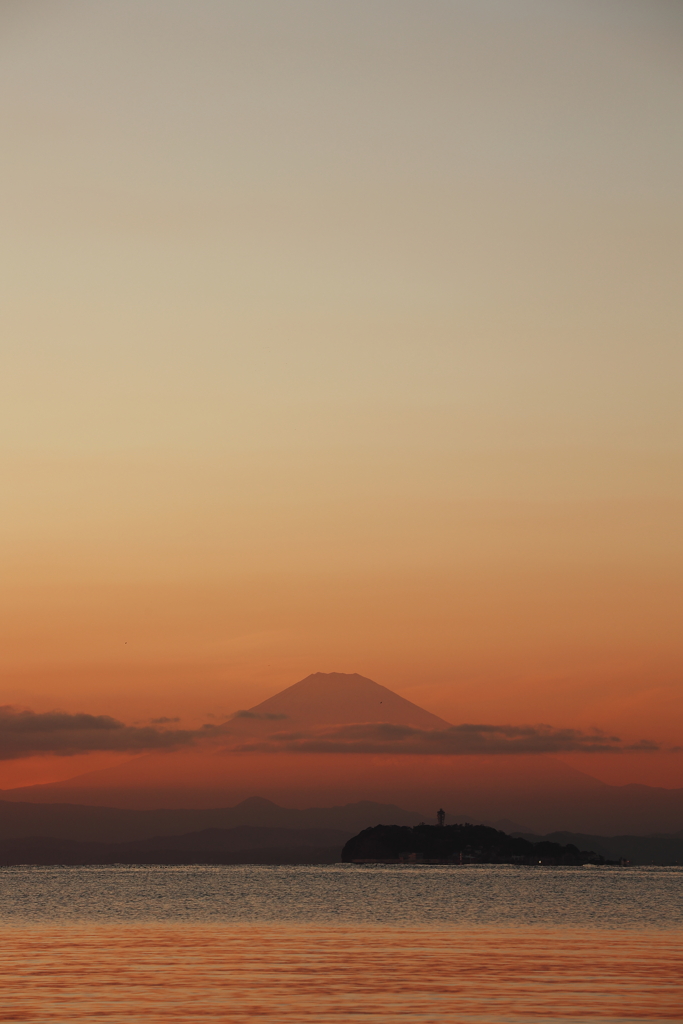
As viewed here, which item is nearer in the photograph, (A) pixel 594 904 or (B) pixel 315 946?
(B) pixel 315 946

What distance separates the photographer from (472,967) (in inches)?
2375

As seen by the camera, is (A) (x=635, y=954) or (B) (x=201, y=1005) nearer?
(B) (x=201, y=1005)

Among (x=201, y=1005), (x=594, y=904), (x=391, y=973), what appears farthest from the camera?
(x=594, y=904)

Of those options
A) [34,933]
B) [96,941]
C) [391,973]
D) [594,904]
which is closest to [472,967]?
[391,973]

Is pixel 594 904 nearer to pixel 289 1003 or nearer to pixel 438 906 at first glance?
pixel 438 906

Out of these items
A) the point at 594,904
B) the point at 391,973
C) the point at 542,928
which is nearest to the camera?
the point at 391,973

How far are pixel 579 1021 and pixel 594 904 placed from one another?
96.5 metres

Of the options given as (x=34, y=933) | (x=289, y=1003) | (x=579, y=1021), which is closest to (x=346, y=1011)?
(x=289, y=1003)

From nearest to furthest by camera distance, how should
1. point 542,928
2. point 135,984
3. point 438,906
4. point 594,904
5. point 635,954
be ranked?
point 135,984 → point 635,954 → point 542,928 → point 438,906 → point 594,904

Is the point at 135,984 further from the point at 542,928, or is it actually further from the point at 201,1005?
the point at 542,928

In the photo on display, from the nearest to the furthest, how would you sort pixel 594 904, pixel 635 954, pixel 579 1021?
pixel 579 1021, pixel 635 954, pixel 594 904

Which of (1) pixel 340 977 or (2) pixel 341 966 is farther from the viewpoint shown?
(2) pixel 341 966

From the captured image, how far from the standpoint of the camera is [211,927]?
92.4m

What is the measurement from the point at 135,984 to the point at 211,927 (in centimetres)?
4024
